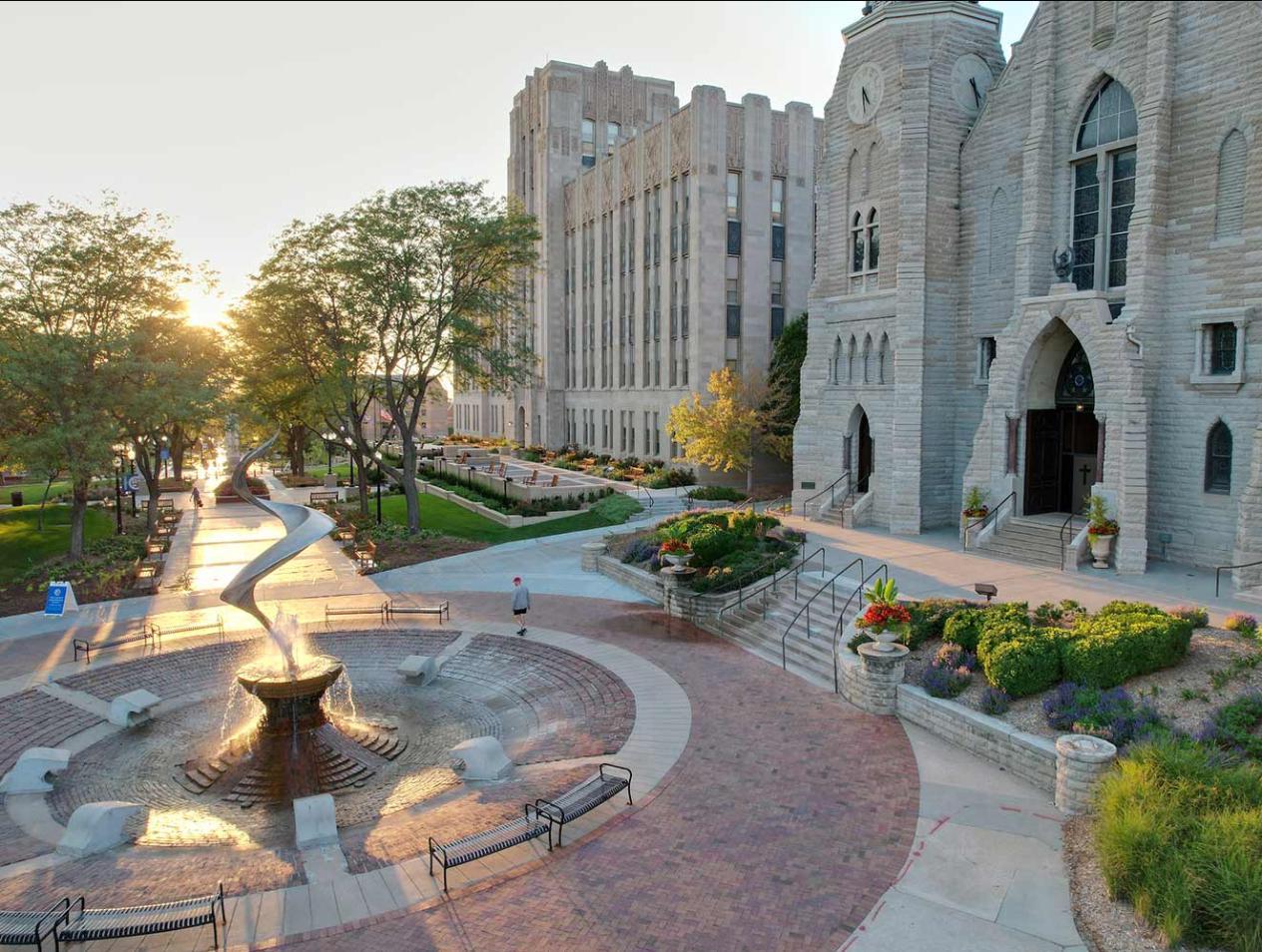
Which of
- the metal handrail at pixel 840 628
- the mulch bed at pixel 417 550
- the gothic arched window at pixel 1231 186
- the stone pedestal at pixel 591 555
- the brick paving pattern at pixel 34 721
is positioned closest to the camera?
the brick paving pattern at pixel 34 721

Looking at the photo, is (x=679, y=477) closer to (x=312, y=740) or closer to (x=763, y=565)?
(x=763, y=565)

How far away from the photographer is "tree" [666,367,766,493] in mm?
39812

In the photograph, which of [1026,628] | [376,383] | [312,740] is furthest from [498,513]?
[1026,628]

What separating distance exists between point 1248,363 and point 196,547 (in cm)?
3545

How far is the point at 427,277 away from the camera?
1347 inches

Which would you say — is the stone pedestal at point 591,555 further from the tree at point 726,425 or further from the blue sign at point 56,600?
the blue sign at point 56,600

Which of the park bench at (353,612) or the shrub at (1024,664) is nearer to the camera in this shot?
the shrub at (1024,664)

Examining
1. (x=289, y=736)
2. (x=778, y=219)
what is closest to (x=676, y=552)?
(x=289, y=736)

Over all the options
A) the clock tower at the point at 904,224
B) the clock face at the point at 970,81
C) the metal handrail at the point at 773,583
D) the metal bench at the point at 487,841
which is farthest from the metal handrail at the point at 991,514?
the metal bench at the point at 487,841

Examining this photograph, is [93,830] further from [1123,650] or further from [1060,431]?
[1060,431]

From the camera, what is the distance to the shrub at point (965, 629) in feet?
51.1

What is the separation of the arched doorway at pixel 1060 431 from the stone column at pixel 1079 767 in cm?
1697

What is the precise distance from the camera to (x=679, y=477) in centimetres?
4484

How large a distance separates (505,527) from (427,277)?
10.5 m
